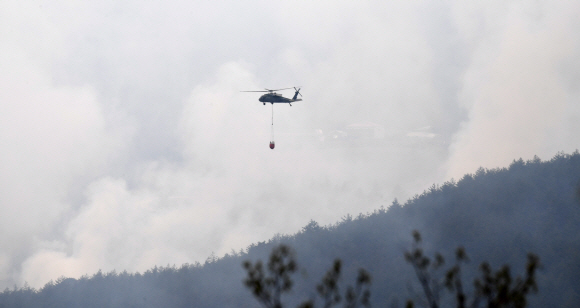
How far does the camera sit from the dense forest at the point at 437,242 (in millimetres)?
134375

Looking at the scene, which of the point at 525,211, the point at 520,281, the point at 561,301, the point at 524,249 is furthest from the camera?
the point at 525,211

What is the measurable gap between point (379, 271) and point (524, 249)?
45.4 meters

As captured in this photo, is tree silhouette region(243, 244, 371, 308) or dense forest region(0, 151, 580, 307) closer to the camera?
tree silhouette region(243, 244, 371, 308)

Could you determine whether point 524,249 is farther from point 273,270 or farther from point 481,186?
point 273,270

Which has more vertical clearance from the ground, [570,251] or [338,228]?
[338,228]

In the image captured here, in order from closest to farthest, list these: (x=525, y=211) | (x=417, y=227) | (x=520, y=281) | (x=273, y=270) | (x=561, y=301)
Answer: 1. (x=520, y=281)
2. (x=273, y=270)
3. (x=561, y=301)
4. (x=525, y=211)
5. (x=417, y=227)

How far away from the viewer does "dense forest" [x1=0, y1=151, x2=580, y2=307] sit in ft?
441

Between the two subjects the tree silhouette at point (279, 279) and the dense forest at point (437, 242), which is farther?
the dense forest at point (437, 242)

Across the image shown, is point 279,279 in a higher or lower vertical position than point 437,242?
lower

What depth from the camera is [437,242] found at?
161125 millimetres

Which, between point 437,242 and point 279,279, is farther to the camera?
point 437,242

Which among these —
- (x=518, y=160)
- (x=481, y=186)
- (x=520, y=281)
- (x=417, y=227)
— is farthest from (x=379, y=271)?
(x=520, y=281)

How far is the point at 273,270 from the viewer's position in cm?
2088

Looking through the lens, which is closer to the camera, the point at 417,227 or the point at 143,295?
the point at 417,227
